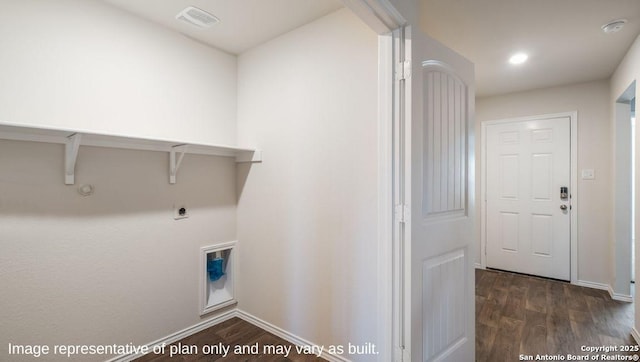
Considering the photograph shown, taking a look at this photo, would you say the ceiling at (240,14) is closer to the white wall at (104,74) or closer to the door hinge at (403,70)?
the white wall at (104,74)

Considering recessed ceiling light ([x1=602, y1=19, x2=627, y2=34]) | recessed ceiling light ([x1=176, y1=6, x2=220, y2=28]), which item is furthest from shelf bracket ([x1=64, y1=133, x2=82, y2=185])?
recessed ceiling light ([x1=602, y1=19, x2=627, y2=34])

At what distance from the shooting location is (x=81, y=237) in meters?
1.79

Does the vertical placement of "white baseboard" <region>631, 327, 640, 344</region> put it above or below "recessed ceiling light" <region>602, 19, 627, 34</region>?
below

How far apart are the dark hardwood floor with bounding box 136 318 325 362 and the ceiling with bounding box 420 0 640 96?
2.65m

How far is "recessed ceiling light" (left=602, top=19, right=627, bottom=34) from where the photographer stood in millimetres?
2043

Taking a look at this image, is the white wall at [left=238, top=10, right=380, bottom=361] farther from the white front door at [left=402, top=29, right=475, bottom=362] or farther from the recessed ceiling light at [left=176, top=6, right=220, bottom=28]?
the recessed ceiling light at [left=176, top=6, right=220, bottom=28]

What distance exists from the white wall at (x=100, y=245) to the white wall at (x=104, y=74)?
0.22m

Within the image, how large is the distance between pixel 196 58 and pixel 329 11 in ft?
3.87

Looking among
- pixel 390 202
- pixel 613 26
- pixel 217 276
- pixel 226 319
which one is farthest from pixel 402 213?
pixel 613 26

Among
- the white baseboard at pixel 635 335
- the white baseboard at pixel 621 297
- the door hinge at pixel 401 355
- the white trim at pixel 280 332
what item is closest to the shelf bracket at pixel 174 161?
the white trim at pixel 280 332

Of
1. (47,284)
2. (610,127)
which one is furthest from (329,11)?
(610,127)

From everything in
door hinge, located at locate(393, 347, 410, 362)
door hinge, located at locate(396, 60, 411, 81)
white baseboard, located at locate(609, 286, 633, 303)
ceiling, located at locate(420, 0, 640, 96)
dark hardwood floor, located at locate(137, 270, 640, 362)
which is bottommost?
dark hardwood floor, located at locate(137, 270, 640, 362)

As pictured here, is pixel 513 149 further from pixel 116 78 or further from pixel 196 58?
pixel 116 78

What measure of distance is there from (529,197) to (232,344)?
3.85m
